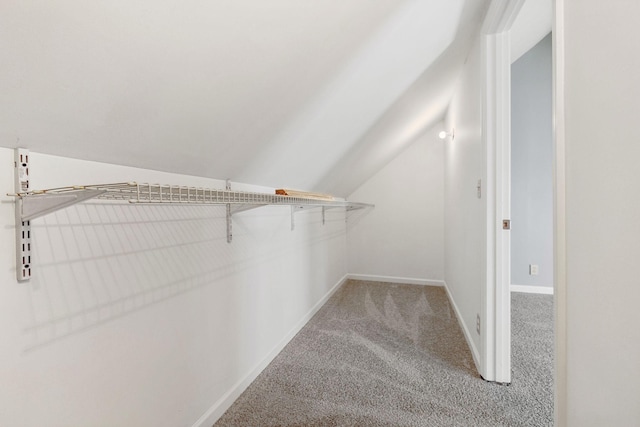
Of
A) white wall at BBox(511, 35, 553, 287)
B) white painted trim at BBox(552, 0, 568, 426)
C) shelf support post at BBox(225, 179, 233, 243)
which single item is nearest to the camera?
white painted trim at BBox(552, 0, 568, 426)

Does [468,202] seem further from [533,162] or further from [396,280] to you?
[396,280]

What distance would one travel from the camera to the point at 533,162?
3.49 metres

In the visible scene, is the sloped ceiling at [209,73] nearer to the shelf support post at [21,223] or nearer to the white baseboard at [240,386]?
the shelf support post at [21,223]

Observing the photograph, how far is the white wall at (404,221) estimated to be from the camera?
154 inches

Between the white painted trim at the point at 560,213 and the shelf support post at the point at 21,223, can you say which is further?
the white painted trim at the point at 560,213

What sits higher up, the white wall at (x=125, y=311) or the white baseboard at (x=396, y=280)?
the white wall at (x=125, y=311)

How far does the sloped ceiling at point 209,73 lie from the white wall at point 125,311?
13cm

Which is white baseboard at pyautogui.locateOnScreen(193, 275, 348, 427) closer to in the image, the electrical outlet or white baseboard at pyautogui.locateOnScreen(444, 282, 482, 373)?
white baseboard at pyautogui.locateOnScreen(444, 282, 482, 373)

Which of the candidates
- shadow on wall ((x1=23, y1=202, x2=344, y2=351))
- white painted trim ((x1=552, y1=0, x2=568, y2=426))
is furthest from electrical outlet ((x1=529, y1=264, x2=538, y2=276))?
shadow on wall ((x1=23, y1=202, x2=344, y2=351))

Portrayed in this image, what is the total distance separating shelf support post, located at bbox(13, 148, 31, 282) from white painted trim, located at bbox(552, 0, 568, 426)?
1439 millimetres

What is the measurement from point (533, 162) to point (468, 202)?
6.03 ft

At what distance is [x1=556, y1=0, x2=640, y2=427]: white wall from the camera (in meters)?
0.62

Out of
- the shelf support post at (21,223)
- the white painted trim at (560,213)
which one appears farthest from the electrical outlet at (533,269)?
the shelf support post at (21,223)

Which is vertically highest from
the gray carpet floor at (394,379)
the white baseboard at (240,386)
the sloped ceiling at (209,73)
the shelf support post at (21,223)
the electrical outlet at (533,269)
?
the sloped ceiling at (209,73)
